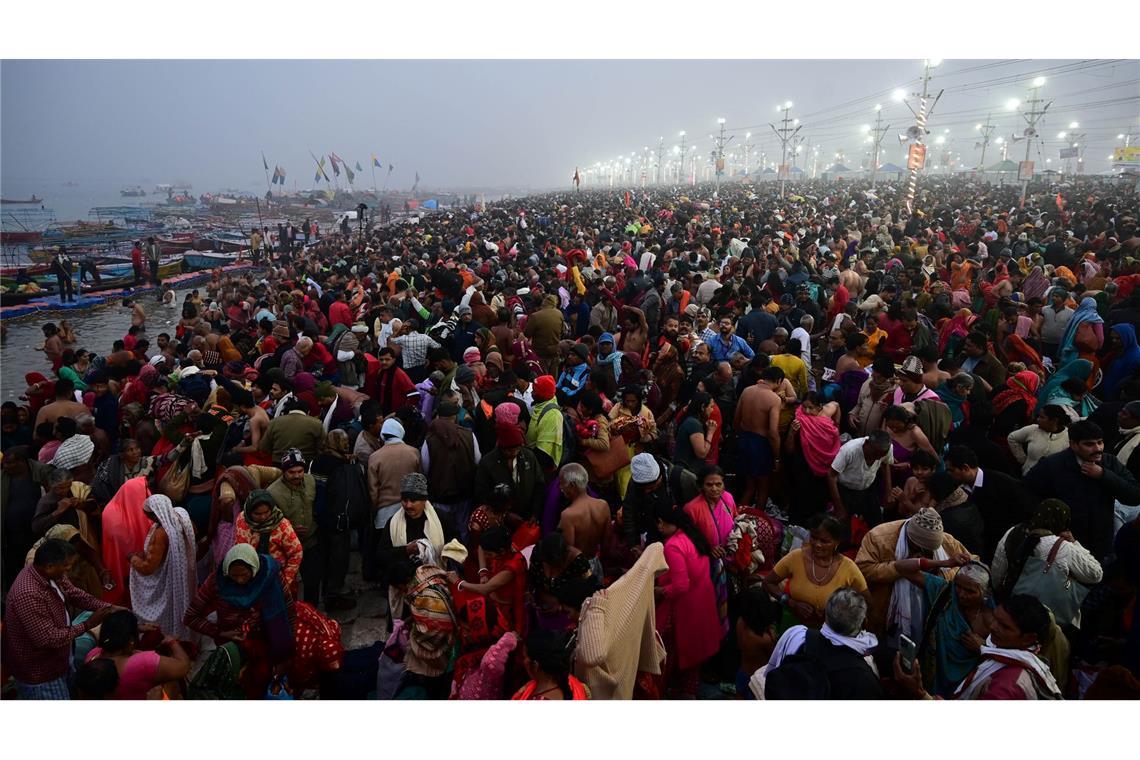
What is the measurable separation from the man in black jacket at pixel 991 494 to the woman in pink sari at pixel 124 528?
4.79m

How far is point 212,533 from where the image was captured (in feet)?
13.8

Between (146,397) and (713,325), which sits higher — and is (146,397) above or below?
below

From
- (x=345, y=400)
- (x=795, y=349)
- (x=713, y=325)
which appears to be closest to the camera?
(x=345, y=400)

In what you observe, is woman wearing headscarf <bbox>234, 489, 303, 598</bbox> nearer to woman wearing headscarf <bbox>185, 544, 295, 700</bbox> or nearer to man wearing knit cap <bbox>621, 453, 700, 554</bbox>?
woman wearing headscarf <bbox>185, 544, 295, 700</bbox>

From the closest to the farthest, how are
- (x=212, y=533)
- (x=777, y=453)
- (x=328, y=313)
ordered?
(x=212, y=533) < (x=777, y=453) < (x=328, y=313)

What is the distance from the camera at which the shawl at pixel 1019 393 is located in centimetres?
502

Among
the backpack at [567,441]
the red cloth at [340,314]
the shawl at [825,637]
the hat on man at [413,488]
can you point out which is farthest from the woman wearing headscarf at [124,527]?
the red cloth at [340,314]

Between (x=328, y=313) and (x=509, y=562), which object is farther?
(x=328, y=313)

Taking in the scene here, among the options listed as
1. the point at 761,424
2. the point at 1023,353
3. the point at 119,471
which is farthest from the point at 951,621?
the point at 119,471

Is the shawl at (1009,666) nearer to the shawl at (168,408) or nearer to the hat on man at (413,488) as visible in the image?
the hat on man at (413,488)

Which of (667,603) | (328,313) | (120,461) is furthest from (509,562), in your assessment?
(328,313)

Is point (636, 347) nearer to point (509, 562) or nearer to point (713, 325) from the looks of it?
point (713, 325)

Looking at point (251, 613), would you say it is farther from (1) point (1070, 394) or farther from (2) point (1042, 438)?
(1) point (1070, 394)

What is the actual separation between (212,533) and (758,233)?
622 inches
